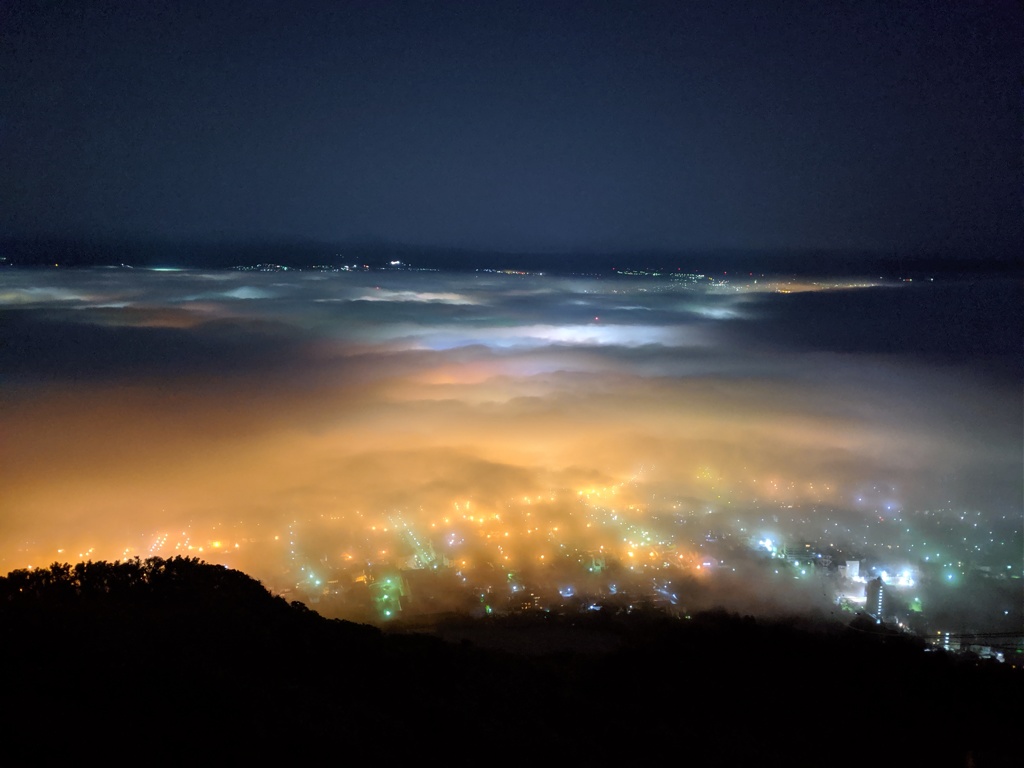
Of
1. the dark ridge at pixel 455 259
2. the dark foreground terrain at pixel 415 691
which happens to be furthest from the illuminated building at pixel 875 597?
the dark ridge at pixel 455 259

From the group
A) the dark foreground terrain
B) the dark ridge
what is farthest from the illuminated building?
the dark ridge

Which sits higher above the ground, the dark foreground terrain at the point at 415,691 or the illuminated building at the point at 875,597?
the dark foreground terrain at the point at 415,691

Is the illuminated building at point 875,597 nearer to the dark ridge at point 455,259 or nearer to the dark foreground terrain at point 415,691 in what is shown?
the dark foreground terrain at point 415,691

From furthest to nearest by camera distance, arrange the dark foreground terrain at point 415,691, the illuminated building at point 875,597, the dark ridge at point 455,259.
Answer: the dark ridge at point 455,259 < the illuminated building at point 875,597 < the dark foreground terrain at point 415,691

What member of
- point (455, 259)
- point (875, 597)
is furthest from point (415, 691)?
point (455, 259)

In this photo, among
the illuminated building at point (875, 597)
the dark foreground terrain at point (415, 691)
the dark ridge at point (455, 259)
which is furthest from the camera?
the dark ridge at point (455, 259)

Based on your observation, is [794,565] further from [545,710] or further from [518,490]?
[545,710]

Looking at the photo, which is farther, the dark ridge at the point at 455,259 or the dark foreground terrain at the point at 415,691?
the dark ridge at the point at 455,259

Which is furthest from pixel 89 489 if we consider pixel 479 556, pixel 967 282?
pixel 967 282

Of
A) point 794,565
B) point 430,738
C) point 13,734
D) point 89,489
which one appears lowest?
point 794,565
